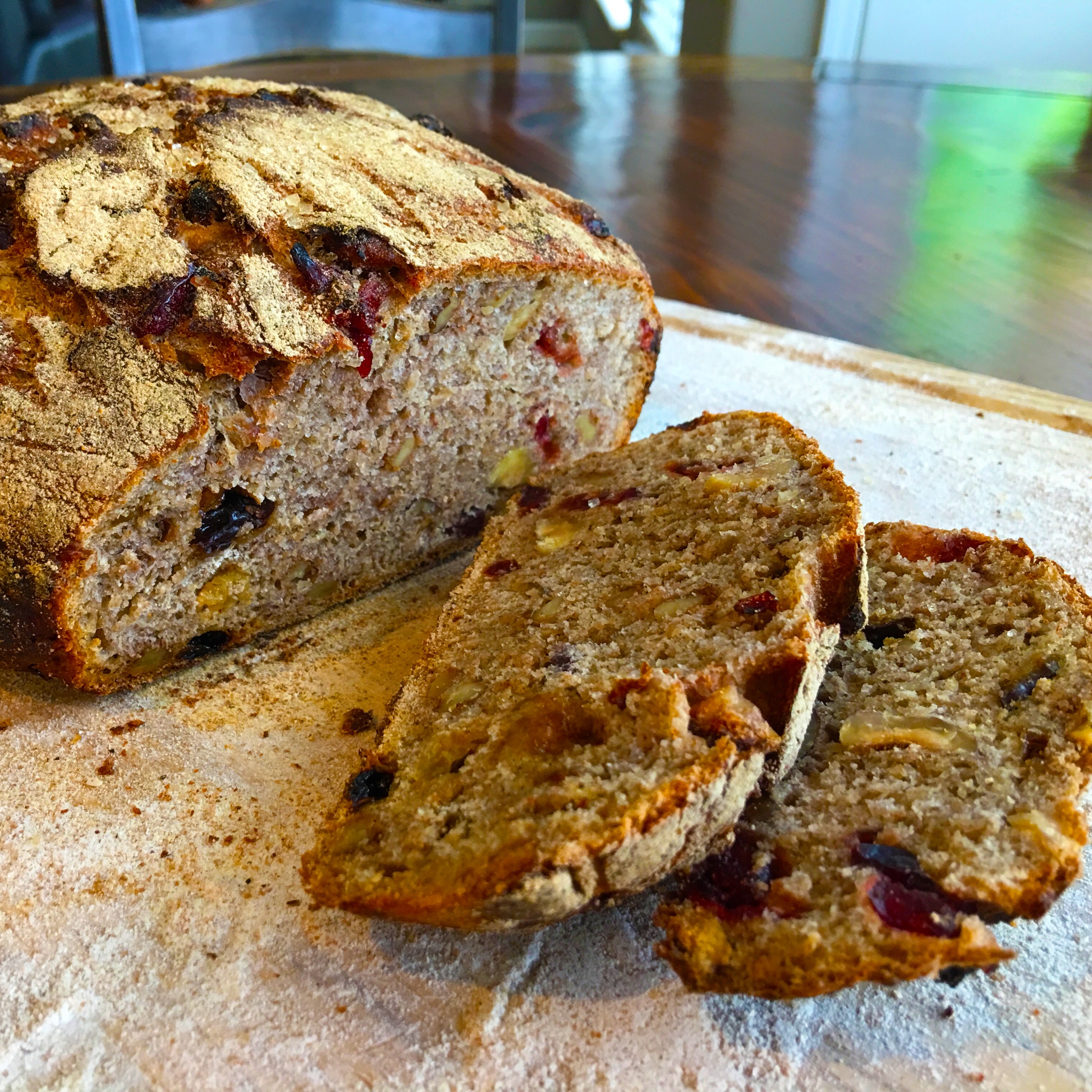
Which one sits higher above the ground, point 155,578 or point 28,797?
point 155,578

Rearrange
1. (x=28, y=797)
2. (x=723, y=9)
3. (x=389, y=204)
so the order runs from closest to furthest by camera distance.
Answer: (x=28, y=797) < (x=389, y=204) < (x=723, y=9)

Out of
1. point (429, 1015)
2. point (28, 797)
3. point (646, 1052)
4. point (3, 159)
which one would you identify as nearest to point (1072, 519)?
point (646, 1052)

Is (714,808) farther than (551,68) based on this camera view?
No

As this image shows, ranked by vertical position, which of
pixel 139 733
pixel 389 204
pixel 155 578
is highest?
pixel 389 204

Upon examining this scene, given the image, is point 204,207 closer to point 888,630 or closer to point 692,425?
point 692,425

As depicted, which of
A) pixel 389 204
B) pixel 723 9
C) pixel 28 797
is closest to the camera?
pixel 28 797

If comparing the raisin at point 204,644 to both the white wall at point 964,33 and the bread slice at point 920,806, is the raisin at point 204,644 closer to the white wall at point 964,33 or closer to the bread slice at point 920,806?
the bread slice at point 920,806

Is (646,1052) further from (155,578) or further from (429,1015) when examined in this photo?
(155,578)
